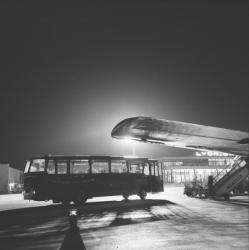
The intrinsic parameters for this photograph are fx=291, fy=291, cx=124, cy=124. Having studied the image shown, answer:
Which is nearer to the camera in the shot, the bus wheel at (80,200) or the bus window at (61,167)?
the bus window at (61,167)

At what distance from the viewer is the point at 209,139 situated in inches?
97.0

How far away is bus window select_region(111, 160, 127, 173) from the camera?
20984 millimetres

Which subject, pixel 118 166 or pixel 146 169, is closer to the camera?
pixel 118 166

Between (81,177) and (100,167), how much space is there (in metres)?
1.62

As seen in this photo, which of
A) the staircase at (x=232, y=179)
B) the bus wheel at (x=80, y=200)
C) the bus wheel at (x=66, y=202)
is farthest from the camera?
the staircase at (x=232, y=179)

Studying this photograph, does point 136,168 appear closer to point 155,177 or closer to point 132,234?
point 155,177

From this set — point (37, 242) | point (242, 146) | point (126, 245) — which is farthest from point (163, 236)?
point (242, 146)

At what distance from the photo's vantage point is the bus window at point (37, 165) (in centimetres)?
1825

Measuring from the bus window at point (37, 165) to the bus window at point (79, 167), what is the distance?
1864mm

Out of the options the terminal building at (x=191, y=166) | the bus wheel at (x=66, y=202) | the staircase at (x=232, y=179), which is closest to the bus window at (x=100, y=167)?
the bus wheel at (x=66, y=202)

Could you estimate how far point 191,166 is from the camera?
7350 cm

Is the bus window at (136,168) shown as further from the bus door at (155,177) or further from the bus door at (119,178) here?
the bus door at (155,177)

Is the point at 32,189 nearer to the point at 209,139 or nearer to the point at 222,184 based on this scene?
the point at 222,184

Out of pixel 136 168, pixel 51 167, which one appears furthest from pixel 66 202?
pixel 136 168
